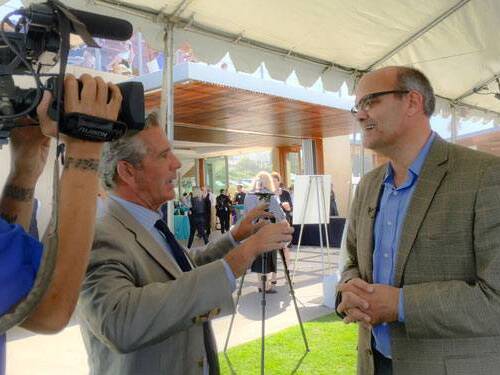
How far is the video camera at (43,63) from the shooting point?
0.81 metres

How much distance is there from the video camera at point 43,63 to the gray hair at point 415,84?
119 centimetres

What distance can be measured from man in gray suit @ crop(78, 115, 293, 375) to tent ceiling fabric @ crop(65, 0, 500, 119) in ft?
5.34

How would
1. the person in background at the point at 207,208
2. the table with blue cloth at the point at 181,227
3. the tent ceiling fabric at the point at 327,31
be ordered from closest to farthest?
the tent ceiling fabric at the point at 327,31
the person in background at the point at 207,208
the table with blue cloth at the point at 181,227

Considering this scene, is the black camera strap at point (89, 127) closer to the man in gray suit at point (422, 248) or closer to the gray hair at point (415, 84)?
the man in gray suit at point (422, 248)

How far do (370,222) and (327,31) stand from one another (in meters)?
2.41

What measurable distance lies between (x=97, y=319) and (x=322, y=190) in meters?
5.78

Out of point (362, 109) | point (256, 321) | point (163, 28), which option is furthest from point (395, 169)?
point (256, 321)

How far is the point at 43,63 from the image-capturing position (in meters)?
0.88

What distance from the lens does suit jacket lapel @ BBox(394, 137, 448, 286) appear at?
1.50 m

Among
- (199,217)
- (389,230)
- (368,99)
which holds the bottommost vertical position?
(199,217)

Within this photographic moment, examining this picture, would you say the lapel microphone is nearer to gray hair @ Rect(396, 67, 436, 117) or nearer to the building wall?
gray hair @ Rect(396, 67, 436, 117)

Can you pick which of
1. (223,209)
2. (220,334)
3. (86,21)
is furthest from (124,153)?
(223,209)

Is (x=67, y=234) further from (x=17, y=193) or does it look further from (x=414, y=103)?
(x=414, y=103)

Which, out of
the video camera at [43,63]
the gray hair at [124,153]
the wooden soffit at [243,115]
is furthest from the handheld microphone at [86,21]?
the wooden soffit at [243,115]
